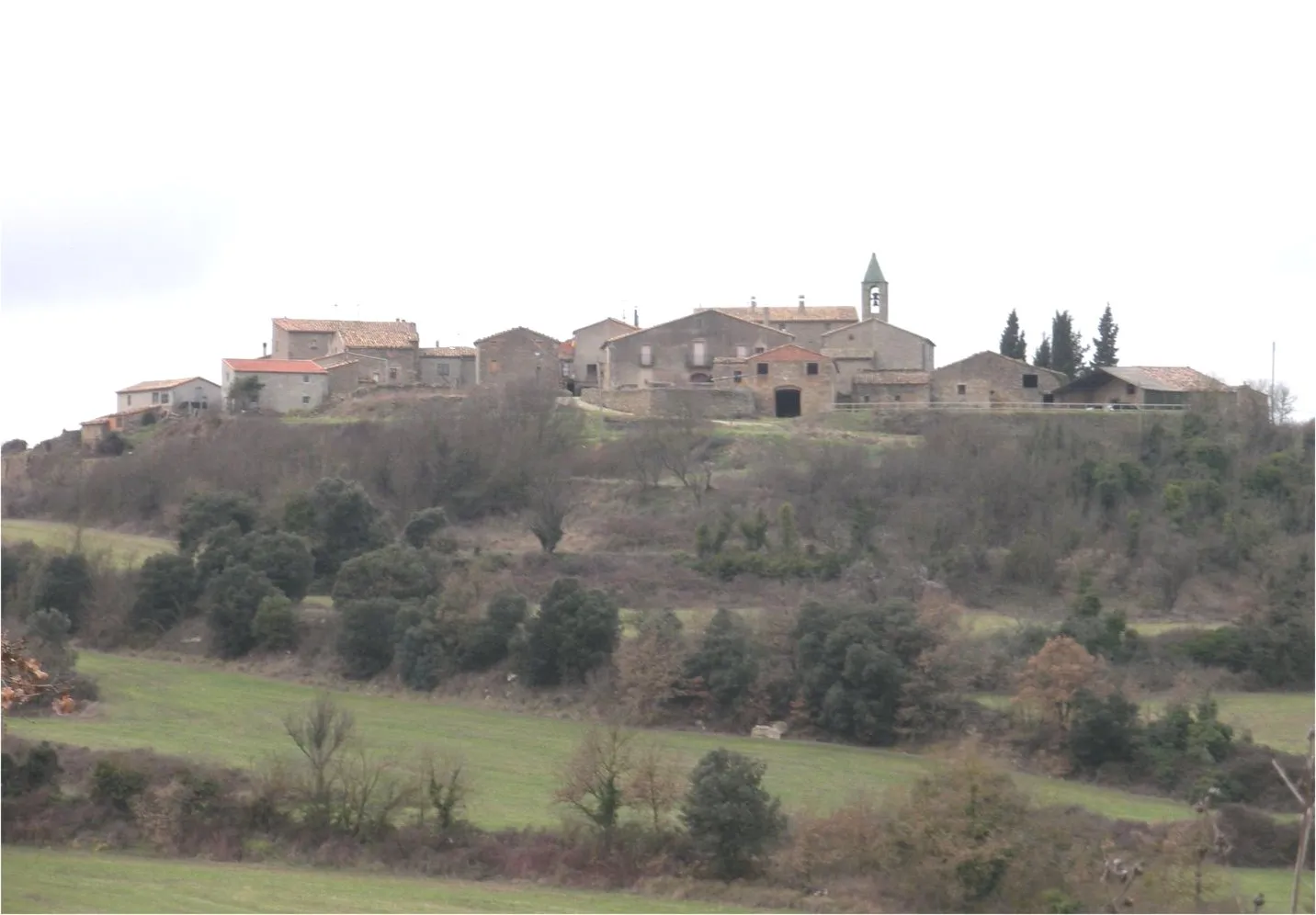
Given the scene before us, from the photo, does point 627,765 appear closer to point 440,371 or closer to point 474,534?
point 474,534

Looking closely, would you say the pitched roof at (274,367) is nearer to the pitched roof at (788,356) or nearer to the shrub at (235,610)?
the pitched roof at (788,356)

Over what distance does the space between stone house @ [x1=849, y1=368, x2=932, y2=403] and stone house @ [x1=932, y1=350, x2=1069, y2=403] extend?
0.38 meters

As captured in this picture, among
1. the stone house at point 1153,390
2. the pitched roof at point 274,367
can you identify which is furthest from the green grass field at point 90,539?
the stone house at point 1153,390

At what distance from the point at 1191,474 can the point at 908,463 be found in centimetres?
589

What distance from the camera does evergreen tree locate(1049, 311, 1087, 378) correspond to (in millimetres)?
48875

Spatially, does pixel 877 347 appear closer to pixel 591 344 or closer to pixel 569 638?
pixel 591 344

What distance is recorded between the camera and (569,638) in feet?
86.7

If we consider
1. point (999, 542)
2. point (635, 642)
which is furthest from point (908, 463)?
point (635, 642)

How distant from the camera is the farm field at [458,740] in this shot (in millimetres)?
21375

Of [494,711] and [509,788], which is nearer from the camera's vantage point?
[509,788]

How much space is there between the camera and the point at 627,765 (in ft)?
63.1

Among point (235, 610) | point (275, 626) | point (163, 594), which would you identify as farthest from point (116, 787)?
point (163, 594)

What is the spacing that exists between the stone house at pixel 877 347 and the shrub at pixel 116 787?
91.7 ft

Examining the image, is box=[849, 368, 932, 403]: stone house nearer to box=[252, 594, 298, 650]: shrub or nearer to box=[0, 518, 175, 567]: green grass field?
box=[0, 518, 175, 567]: green grass field
